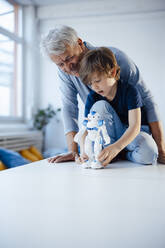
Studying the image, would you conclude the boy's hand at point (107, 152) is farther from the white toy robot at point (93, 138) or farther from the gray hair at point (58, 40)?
the gray hair at point (58, 40)

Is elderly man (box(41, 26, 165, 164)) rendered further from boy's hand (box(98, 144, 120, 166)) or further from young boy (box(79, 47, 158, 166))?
boy's hand (box(98, 144, 120, 166))

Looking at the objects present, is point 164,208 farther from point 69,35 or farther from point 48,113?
point 48,113

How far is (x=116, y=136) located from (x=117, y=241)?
111cm

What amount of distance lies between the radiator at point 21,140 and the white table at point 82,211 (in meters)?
2.39

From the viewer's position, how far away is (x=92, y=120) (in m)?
1.31

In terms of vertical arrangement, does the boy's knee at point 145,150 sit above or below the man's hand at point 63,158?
above

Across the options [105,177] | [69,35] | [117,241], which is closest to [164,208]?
[117,241]

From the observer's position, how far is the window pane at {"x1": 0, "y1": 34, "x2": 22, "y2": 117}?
158 inches

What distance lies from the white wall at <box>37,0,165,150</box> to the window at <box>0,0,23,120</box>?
0.54 meters

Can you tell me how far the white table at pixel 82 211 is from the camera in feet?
1.77

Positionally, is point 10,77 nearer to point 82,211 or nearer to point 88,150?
point 88,150

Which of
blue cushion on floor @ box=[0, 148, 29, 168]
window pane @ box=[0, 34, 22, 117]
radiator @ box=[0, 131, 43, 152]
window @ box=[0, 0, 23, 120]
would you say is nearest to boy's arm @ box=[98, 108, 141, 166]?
blue cushion on floor @ box=[0, 148, 29, 168]

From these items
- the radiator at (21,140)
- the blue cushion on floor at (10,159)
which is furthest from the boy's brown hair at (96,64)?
the radiator at (21,140)

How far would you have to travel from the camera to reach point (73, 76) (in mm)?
1704
